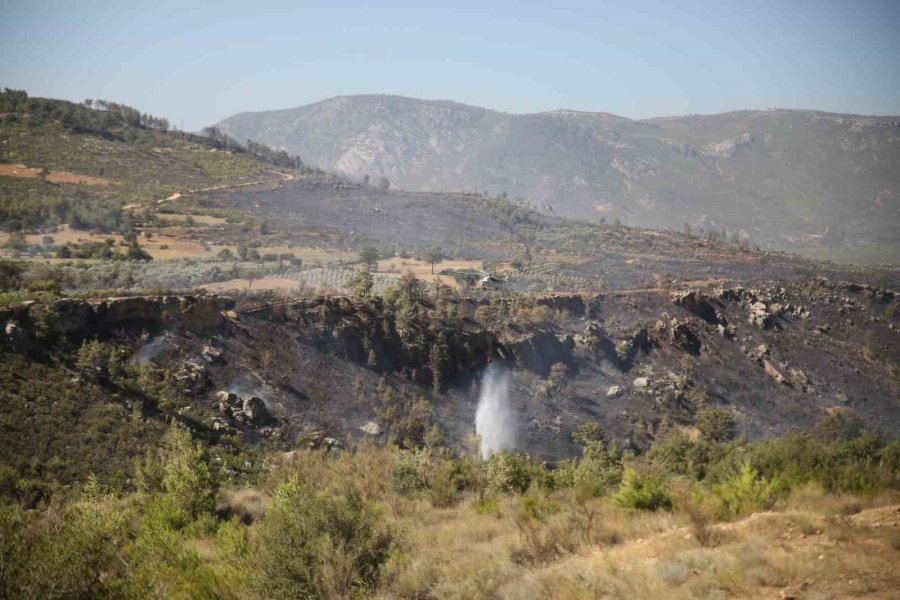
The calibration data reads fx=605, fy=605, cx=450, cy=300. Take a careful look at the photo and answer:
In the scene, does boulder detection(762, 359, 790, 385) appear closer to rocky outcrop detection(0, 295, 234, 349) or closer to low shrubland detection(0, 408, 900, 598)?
low shrubland detection(0, 408, 900, 598)

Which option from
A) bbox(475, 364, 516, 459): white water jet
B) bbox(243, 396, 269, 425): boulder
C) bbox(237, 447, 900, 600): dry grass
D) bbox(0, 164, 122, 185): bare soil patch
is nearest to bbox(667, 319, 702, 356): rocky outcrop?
bbox(475, 364, 516, 459): white water jet

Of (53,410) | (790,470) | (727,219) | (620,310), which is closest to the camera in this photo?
(790,470)

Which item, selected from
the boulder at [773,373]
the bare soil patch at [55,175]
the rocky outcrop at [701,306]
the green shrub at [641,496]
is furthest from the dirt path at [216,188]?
the green shrub at [641,496]

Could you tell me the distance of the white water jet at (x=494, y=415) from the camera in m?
26.1

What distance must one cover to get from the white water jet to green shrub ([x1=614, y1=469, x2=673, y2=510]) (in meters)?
13.1

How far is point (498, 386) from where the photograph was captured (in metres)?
30.7

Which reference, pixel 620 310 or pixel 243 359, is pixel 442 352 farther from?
pixel 620 310

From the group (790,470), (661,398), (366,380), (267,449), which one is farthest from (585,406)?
(790,470)

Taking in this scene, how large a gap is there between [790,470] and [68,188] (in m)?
69.7

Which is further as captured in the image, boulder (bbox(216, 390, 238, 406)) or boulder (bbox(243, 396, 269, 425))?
boulder (bbox(216, 390, 238, 406))

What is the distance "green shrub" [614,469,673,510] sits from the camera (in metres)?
11.1

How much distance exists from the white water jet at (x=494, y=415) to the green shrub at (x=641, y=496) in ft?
42.9

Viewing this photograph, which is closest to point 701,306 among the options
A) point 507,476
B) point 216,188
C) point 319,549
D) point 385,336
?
point 385,336

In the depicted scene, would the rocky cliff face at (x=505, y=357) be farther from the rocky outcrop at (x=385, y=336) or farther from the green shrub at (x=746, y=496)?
the green shrub at (x=746, y=496)
